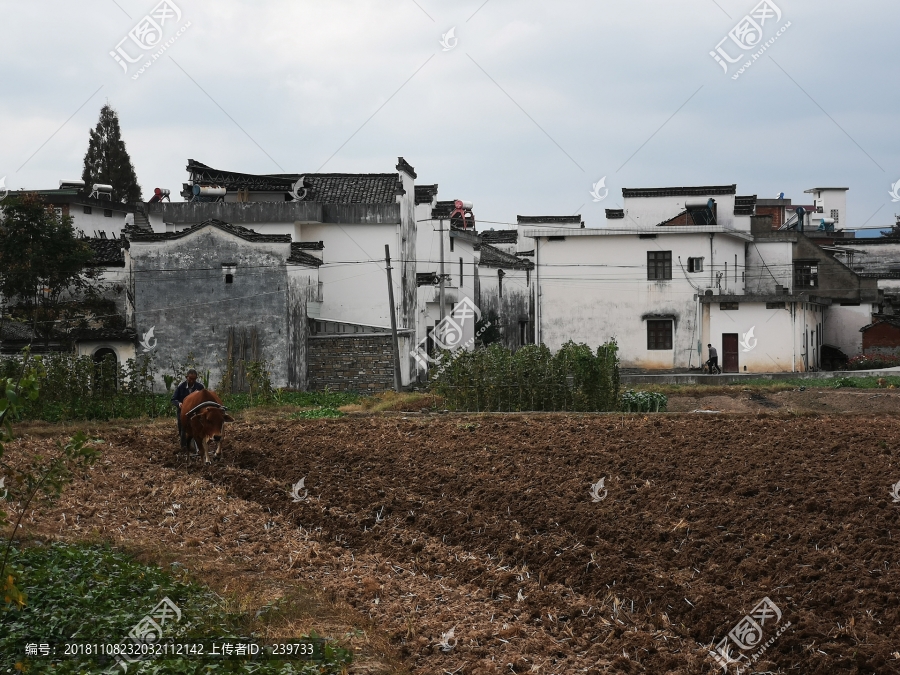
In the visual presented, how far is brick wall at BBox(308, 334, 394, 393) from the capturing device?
96.0 ft

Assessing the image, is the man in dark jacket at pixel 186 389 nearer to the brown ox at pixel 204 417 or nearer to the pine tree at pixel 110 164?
the brown ox at pixel 204 417

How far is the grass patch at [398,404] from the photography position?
2202 centimetres

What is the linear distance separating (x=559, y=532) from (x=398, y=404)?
12.7 meters

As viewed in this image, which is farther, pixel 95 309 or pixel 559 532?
pixel 95 309

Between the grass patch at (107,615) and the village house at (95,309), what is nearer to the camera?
the grass patch at (107,615)

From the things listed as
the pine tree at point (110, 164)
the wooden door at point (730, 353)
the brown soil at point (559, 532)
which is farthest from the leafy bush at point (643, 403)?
the pine tree at point (110, 164)

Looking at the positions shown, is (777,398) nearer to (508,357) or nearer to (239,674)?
(508,357)

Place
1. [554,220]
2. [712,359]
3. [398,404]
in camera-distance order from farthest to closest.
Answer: [554,220] → [712,359] → [398,404]

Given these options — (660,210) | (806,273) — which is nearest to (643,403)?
(660,210)

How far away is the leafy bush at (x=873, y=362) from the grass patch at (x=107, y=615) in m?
32.8

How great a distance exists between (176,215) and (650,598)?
29.0m

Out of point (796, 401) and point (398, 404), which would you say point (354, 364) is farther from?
point (796, 401)

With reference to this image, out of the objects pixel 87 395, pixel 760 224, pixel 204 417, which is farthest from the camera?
pixel 760 224

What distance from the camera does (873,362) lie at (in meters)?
36.3
